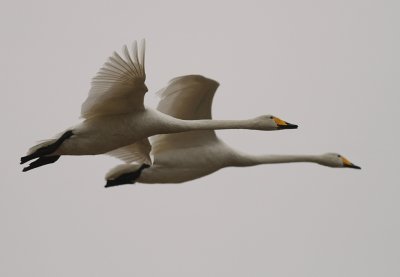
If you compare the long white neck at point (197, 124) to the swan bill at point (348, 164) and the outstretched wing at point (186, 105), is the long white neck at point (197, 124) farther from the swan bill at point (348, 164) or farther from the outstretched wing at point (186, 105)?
the swan bill at point (348, 164)

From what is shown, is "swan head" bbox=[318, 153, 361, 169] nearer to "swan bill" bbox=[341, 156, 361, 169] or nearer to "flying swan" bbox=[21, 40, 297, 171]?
"swan bill" bbox=[341, 156, 361, 169]

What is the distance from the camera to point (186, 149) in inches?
859

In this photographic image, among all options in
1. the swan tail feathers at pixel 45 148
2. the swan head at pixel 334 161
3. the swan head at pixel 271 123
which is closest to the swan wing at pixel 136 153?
the swan head at pixel 271 123

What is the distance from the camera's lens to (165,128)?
19328 mm

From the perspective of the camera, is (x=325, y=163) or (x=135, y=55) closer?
(x=135, y=55)

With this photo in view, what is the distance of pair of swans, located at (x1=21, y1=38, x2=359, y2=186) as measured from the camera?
745 inches

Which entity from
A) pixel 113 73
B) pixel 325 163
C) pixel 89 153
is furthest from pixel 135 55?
pixel 325 163

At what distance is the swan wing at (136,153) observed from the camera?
21.6 meters

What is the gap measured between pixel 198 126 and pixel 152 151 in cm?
228

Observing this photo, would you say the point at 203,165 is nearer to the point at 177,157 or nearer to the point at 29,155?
the point at 177,157

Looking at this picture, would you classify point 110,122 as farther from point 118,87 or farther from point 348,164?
point 348,164

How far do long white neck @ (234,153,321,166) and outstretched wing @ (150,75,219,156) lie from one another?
65cm

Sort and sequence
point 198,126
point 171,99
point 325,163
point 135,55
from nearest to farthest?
point 135,55 < point 198,126 < point 171,99 < point 325,163

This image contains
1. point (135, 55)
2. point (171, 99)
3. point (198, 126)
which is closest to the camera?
point (135, 55)
